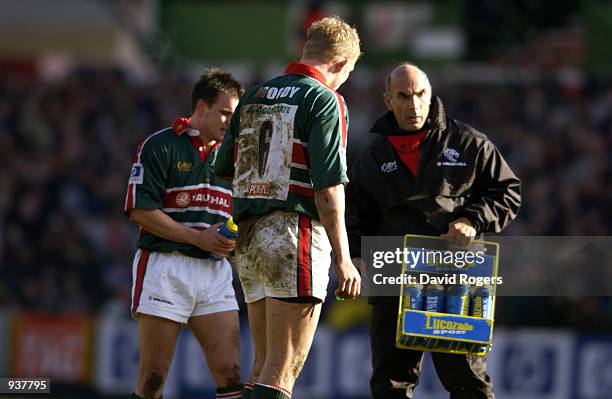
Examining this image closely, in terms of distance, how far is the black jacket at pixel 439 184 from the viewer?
6.95 metres

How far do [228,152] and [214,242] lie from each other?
0.81 metres

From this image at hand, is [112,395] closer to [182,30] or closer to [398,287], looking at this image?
[398,287]

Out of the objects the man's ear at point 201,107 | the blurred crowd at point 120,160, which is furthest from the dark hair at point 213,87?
the blurred crowd at point 120,160

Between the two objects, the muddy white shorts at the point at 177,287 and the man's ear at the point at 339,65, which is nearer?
the man's ear at the point at 339,65

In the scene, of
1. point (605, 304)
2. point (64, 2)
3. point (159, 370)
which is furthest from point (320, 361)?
point (64, 2)

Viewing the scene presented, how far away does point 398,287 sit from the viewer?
274 inches

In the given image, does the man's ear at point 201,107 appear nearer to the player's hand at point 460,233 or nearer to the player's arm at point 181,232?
the player's arm at point 181,232

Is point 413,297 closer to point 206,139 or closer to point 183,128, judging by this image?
point 206,139

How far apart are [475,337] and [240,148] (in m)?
1.76

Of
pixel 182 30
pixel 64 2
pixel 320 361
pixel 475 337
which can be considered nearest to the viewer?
pixel 475 337

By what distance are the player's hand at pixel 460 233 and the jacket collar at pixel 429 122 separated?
2.11 feet

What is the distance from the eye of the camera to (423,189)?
6.95 metres

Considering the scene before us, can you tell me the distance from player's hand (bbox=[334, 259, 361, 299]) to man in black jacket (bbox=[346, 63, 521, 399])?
1.09 meters

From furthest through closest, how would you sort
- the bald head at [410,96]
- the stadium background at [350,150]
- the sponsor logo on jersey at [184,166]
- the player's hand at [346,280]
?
1. the stadium background at [350,150]
2. the sponsor logo on jersey at [184,166]
3. the bald head at [410,96]
4. the player's hand at [346,280]
